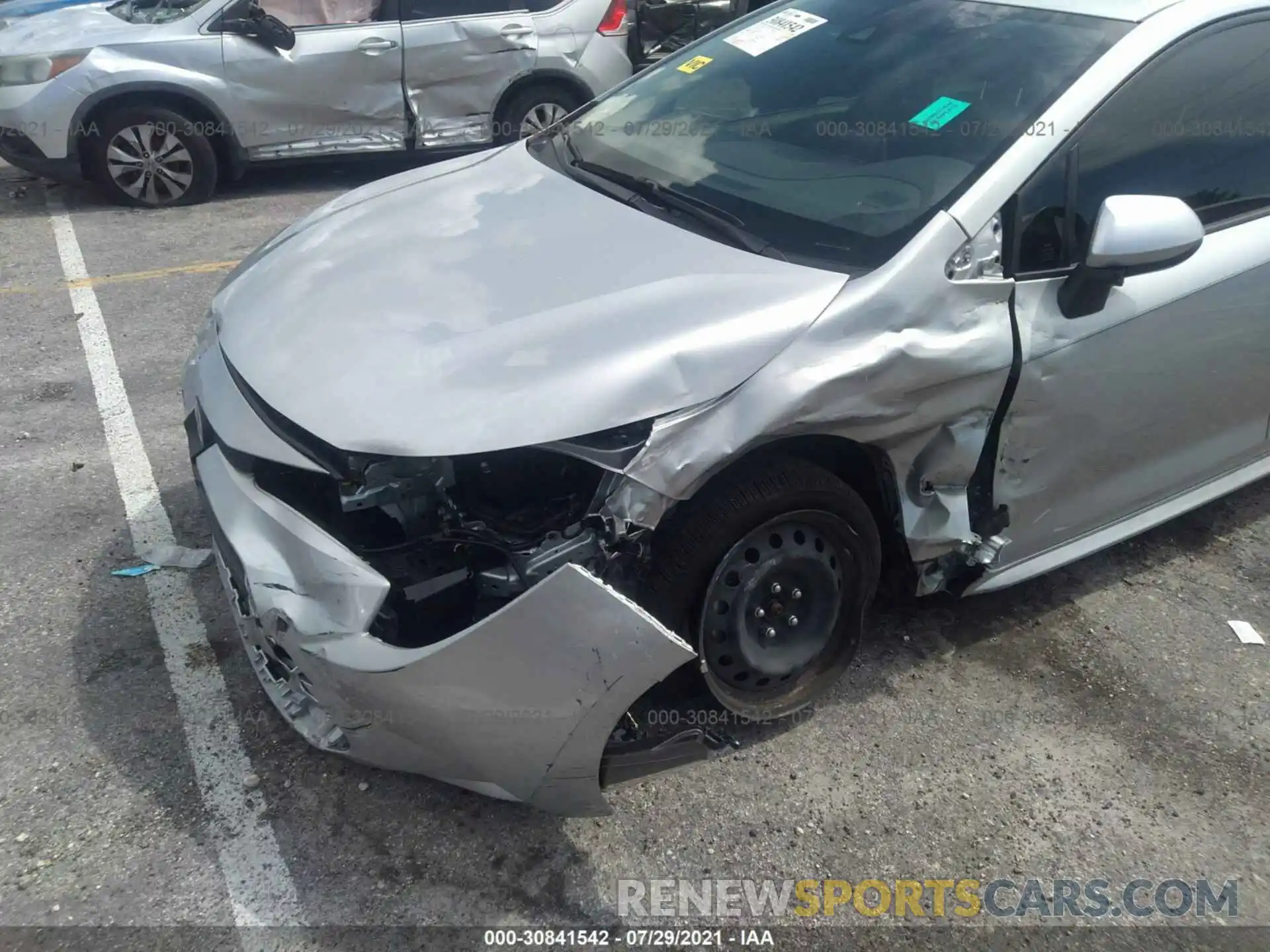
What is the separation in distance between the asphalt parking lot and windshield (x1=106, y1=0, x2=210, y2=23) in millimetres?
4553

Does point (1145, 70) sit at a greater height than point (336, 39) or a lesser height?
greater

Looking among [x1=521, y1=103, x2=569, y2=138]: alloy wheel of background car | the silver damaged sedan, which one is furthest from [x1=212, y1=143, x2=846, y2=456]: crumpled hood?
[x1=521, y1=103, x2=569, y2=138]: alloy wheel of background car

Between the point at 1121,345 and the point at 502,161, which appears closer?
the point at 1121,345

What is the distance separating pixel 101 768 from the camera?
2.60 m

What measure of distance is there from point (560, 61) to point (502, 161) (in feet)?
14.7

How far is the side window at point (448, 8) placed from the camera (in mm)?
7137

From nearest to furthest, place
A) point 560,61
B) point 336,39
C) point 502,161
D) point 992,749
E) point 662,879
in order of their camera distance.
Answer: point 662,879, point 992,749, point 502,161, point 336,39, point 560,61

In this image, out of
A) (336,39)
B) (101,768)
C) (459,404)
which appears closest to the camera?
(459,404)

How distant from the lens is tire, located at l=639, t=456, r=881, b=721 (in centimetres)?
235

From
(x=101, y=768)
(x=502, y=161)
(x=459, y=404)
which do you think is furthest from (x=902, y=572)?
(x=101, y=768)

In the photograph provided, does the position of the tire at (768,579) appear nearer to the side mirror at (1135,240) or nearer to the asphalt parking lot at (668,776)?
the asphalt parking lot at (668,776)

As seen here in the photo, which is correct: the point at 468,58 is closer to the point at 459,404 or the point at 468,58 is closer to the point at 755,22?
the point at 755,22

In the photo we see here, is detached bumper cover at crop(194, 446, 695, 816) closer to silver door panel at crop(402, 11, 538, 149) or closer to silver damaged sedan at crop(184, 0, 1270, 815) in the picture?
silver damaged sedan at crop(184, 0, 1270, 815)

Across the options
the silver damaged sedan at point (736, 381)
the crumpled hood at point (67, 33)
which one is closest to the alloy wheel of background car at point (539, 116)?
the crumpled hood at point (67, 33)
